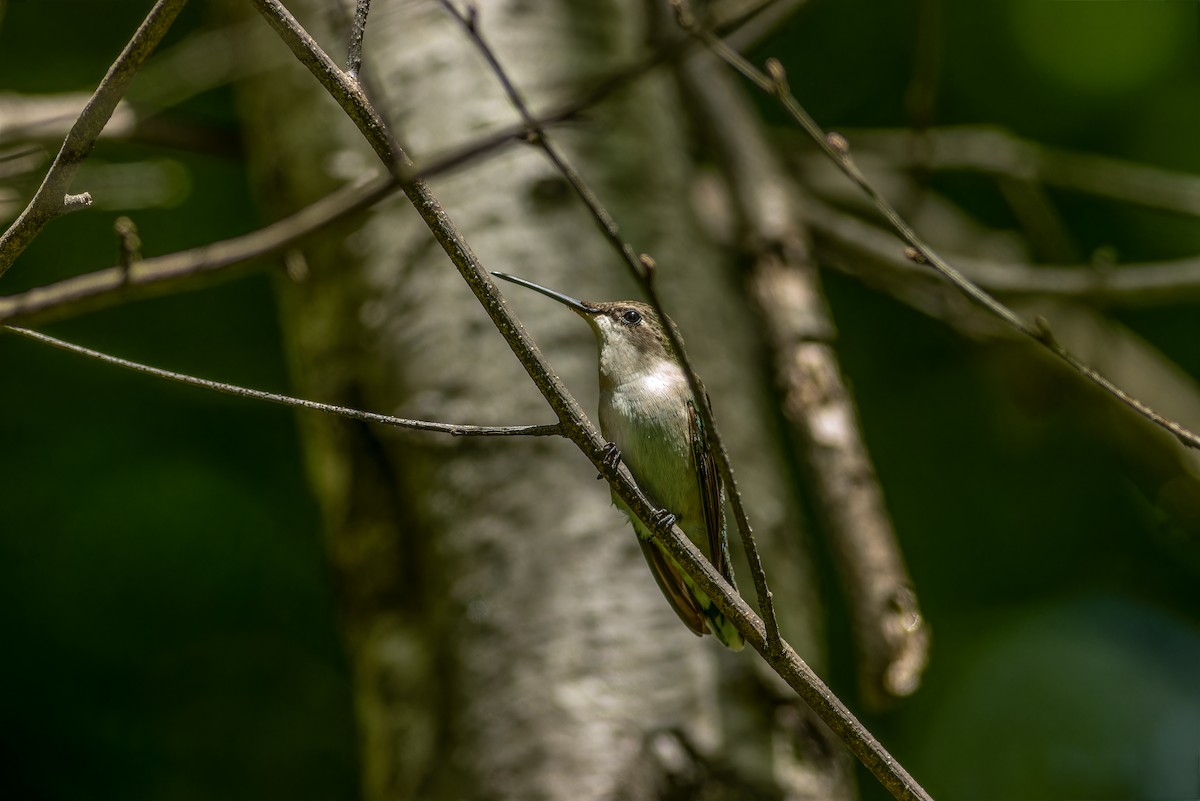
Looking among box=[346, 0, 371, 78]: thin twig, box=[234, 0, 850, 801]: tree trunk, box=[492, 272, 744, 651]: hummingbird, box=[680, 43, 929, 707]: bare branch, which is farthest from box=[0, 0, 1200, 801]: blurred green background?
box=[346, 0, 371, 78]: thin twig

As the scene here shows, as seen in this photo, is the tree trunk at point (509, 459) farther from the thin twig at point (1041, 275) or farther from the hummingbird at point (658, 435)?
the thin twig at point (1041, 275)

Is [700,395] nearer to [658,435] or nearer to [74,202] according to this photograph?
[74,202]

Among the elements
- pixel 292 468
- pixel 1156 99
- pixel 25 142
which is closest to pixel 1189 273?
pixel 1156 99

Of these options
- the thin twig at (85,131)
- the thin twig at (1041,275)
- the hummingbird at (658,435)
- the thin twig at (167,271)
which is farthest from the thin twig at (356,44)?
the thin twig at (1041,275)

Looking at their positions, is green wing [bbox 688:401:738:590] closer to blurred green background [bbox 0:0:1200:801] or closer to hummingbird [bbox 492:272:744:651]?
hummingbird [bbox 492:272:744:651]

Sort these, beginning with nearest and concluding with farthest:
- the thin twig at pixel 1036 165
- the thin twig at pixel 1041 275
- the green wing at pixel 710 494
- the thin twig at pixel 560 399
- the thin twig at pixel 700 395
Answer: the thin twig at pixel 700 395 → the thin twig at pixel 560 399 → the green wing at pixel 710 494 → the thin twig at pixel 1041 275 → the thin twig at pixel 1036 165

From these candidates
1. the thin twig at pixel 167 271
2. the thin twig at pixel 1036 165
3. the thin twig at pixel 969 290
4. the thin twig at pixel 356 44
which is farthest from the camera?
the thin twig at pixel 1036 165

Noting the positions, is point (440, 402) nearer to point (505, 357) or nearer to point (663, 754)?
point (505, 357)
